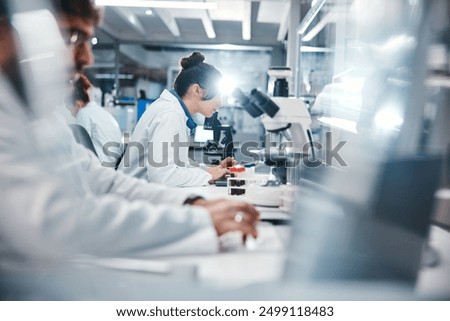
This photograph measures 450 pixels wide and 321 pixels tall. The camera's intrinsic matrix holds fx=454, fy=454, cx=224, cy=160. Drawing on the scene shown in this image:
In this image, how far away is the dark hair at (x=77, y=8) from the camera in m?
1.23

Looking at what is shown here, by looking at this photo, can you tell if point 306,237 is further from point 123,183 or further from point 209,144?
point 209,144

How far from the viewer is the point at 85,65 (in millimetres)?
1416

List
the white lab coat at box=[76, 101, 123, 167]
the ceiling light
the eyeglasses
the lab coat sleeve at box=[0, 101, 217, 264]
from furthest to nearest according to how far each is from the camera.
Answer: the white lab coat at box=[76, 101, 123, 167]
the ceiling light
the eyeglasses
the lab coat sleeve at box=[0, 101, 217, 264]

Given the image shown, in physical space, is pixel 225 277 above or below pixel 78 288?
above

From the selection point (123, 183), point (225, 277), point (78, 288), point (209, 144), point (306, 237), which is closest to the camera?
point (225, 277)

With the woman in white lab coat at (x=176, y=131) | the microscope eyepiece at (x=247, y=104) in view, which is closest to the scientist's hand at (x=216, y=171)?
the woman in white lab coat at (x=176, y=131)

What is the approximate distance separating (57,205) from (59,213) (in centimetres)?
2

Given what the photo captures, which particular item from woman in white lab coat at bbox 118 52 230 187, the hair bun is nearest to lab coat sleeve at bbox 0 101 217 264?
woman in white lab coat at bbox 118 52 230 187

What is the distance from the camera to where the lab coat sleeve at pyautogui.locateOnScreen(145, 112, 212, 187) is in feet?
5.24

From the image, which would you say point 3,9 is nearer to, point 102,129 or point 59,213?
point 59,213

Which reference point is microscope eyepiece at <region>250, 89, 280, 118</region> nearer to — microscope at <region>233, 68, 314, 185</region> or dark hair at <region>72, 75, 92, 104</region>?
microscope at <region>233, 68, 314, 185</region>

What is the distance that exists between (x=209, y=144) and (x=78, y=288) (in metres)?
0.75

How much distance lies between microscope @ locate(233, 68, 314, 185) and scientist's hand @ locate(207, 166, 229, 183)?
0.23 metres
